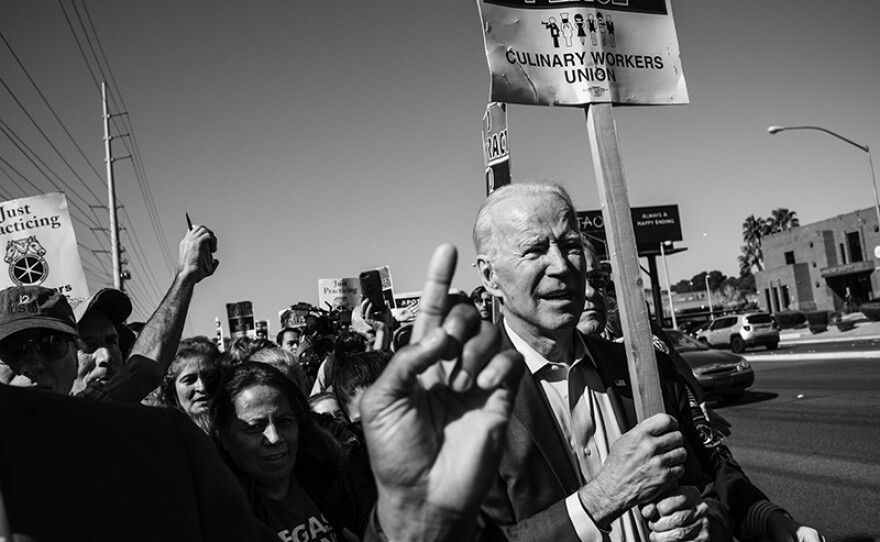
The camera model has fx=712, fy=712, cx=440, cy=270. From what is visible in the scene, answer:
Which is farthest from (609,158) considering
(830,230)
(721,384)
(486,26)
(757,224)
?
(757,224)

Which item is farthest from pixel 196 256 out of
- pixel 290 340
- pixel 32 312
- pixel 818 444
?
pixel 818 444

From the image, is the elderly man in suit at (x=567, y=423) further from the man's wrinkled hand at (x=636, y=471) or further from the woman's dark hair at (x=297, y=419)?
the woman's dark hair at (x=297, y=419)

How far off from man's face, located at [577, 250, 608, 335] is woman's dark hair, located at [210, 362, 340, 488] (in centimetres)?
153

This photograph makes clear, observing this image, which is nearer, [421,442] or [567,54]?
[421,442]

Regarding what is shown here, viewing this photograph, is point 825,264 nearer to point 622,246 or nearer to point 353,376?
point 353,376

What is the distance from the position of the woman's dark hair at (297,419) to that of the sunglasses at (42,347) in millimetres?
792

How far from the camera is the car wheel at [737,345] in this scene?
2817cm

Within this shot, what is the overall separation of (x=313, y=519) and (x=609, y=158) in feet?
5.41

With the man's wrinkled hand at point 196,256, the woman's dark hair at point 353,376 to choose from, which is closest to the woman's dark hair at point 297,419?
the man's wrinkled hand at point 196,256

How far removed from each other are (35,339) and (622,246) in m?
1.85

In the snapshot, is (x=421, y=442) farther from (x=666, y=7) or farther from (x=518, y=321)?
(x=666, y=7)

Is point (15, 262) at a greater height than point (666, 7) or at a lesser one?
lesser

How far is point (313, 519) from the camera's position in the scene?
2574 millimetres

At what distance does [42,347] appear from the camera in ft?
7.05
